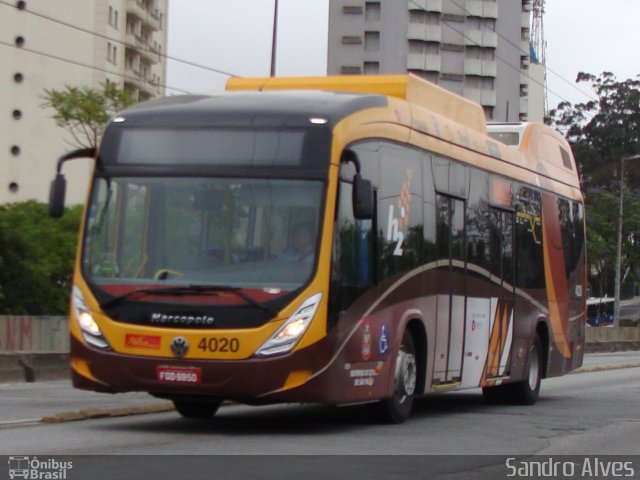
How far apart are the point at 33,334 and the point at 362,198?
13.0 meters

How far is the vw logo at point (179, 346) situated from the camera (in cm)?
1298

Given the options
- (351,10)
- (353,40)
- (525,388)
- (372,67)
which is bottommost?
(525,388)

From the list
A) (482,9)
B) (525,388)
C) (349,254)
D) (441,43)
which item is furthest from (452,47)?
(349,254)

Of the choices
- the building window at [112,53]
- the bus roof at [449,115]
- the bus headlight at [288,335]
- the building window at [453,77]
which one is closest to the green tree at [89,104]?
the building window at [112,53]

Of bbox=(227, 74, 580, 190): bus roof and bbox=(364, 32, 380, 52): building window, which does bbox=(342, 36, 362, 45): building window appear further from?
bbox=(227, 74, 580, 190): bus roof

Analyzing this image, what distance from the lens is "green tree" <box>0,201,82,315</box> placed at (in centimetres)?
4525

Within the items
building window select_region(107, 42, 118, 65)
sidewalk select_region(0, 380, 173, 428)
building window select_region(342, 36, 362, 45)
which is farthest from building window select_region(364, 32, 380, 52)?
sidewalk select_region(0, 380, 173, 428)

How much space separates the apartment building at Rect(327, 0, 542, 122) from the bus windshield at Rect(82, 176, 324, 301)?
9940 centimetres

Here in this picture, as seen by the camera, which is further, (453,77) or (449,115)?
(453,77)

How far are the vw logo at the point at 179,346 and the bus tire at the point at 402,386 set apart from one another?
251 cm

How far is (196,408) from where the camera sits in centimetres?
1517

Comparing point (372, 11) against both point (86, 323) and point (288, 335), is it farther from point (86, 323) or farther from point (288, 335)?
point (288, 335)

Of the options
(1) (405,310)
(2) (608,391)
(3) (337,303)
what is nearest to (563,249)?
(2) (608,391)

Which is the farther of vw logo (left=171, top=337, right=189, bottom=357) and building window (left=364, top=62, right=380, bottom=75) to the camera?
building window (left=364, top=62, right=380, bottom=75)
